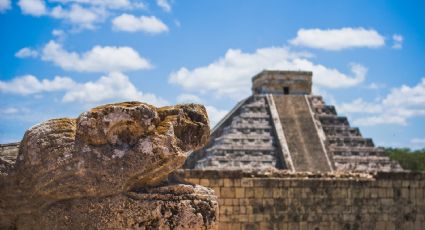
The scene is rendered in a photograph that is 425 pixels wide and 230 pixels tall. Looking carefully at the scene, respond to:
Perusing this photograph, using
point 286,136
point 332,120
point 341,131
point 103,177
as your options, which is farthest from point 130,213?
point 332,120

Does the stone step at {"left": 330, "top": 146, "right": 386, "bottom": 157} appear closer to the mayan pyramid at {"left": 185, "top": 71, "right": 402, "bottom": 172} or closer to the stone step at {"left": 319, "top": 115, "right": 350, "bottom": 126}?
the mayan pyramid at {"left": 185, "top": 71, "right": 402, "bottom": 172}

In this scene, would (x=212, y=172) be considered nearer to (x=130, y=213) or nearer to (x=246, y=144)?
(x=130, y=213)

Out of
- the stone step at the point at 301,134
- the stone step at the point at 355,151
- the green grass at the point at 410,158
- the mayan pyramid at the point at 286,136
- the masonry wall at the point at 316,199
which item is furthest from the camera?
the green grass at the point at 410,158

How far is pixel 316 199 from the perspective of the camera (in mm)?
20203

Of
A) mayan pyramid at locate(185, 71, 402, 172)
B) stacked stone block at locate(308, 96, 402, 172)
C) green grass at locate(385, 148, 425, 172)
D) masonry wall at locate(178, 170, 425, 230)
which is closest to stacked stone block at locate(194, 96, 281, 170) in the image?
mayan pyramid at locate(185, 71, 402, 172)

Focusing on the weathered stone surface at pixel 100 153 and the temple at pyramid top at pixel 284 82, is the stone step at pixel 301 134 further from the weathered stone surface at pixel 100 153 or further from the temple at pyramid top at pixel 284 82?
the weathered stone surface at pixel 100 153

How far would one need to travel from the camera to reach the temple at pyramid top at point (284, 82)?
144 feet

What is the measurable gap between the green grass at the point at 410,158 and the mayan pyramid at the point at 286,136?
29812 mm

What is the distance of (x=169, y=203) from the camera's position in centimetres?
495

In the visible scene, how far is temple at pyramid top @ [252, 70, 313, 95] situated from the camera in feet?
144

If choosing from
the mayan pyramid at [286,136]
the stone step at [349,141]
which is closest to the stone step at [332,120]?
the mayan pyramid at [286,136]

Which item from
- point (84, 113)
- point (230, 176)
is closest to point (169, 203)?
point (84, 113)

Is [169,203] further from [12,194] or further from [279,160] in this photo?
[279,160]

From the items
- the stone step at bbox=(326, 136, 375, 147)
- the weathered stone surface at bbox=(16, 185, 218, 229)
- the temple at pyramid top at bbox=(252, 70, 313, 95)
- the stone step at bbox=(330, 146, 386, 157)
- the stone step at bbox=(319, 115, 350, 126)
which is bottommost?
the weathered stone surface at bbox=(16, 185, 218, 229)
